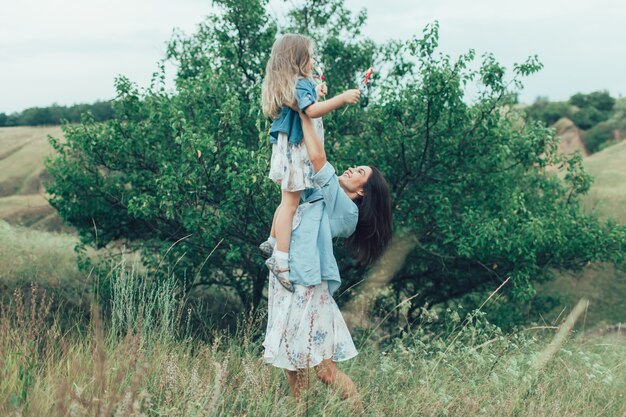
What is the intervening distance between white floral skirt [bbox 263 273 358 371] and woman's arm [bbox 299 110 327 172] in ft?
2.57

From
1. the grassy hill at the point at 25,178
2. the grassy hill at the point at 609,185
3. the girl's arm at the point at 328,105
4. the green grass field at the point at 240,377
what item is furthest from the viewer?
the grassy hill at the point at 25,178

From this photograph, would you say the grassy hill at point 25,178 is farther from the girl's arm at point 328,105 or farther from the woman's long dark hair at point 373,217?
the girl's arm at point 328,105

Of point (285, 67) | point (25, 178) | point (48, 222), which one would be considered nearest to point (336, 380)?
point (285, 67)

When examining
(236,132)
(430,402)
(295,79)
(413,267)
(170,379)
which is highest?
(295,79)

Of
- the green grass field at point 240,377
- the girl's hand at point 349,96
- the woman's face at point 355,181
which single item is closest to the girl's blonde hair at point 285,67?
the girl's hand at point 349,96

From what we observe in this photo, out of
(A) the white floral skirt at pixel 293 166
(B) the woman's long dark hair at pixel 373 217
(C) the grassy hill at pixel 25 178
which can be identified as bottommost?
(C) the grassy hill at pixel 25 178

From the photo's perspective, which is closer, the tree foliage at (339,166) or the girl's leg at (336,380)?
the girl's leg at (336,380)

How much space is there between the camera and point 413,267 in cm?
1026

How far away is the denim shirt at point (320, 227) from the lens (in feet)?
13.2

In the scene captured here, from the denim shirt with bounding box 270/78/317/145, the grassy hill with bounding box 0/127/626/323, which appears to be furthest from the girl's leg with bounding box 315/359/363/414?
the grassy hill with bounding box 0/127/626/323

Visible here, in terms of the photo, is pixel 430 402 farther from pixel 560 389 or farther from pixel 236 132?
pixel 236 132

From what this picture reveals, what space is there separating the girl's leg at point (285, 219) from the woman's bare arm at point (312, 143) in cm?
26

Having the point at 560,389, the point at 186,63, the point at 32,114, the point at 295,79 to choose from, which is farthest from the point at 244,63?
the point at 32,114

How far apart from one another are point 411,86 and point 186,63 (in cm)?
370
